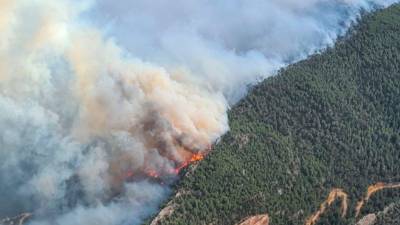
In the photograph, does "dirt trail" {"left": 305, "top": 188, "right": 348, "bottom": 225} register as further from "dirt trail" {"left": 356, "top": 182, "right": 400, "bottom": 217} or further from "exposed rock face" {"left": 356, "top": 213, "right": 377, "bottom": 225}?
"exposed rock face" {"left": 356, "top": 213, "right": 377, "bottom": 225}

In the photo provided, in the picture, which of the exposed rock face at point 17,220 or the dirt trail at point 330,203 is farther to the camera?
the dirt trail at point 330,203

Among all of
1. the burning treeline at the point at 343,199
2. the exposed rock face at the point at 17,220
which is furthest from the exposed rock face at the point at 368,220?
→ the exposed rock face at the point at 17,220

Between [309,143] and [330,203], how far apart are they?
11444 mm

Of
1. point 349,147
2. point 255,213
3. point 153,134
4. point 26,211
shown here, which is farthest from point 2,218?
point 349,147

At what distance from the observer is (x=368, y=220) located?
150 meters

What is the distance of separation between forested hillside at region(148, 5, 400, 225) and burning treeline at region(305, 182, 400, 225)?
83 centimetres

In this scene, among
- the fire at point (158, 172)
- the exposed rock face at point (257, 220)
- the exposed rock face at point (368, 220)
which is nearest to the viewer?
the exposed rock face at point (257, 220)

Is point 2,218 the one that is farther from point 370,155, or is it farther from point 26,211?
point 370,155

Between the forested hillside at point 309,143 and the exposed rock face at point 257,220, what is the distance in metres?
0.79

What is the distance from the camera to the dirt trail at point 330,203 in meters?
147

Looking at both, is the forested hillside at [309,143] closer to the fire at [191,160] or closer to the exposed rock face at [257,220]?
the exposed rock face at [257,220]

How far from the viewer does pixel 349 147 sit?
15775 centimetres

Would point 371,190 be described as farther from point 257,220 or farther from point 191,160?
point 191,160

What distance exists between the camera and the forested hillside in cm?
13862
